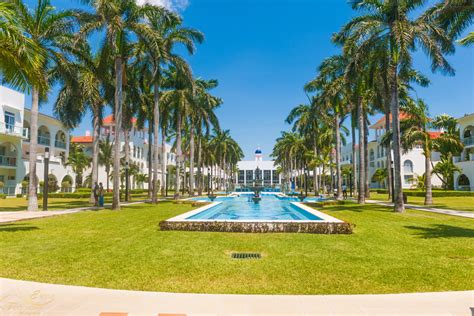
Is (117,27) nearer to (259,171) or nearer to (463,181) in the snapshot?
(463,181)

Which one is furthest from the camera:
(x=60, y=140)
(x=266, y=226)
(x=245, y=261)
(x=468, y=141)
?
(x=60, y=140)

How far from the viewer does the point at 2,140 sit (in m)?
40.7

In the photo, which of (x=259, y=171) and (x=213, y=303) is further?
(x=259, y=171)

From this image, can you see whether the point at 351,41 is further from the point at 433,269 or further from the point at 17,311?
the point at 17,311

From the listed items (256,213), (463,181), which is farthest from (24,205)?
(463,181)

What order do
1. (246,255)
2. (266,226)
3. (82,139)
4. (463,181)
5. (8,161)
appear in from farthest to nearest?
(82,139), (463,181), (8,161), (266,226), (246,255)

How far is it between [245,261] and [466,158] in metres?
55.2

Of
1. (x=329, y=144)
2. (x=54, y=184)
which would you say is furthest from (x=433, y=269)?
(x=54, y=184)

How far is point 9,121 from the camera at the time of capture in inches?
1572

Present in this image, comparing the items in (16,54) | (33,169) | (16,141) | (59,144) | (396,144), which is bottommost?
(33,169)

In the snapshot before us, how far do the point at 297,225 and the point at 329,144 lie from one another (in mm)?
38085

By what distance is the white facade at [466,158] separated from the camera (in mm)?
46312

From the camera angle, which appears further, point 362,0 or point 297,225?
point 362,0

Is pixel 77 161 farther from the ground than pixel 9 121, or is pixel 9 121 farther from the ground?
pixel 9 121
